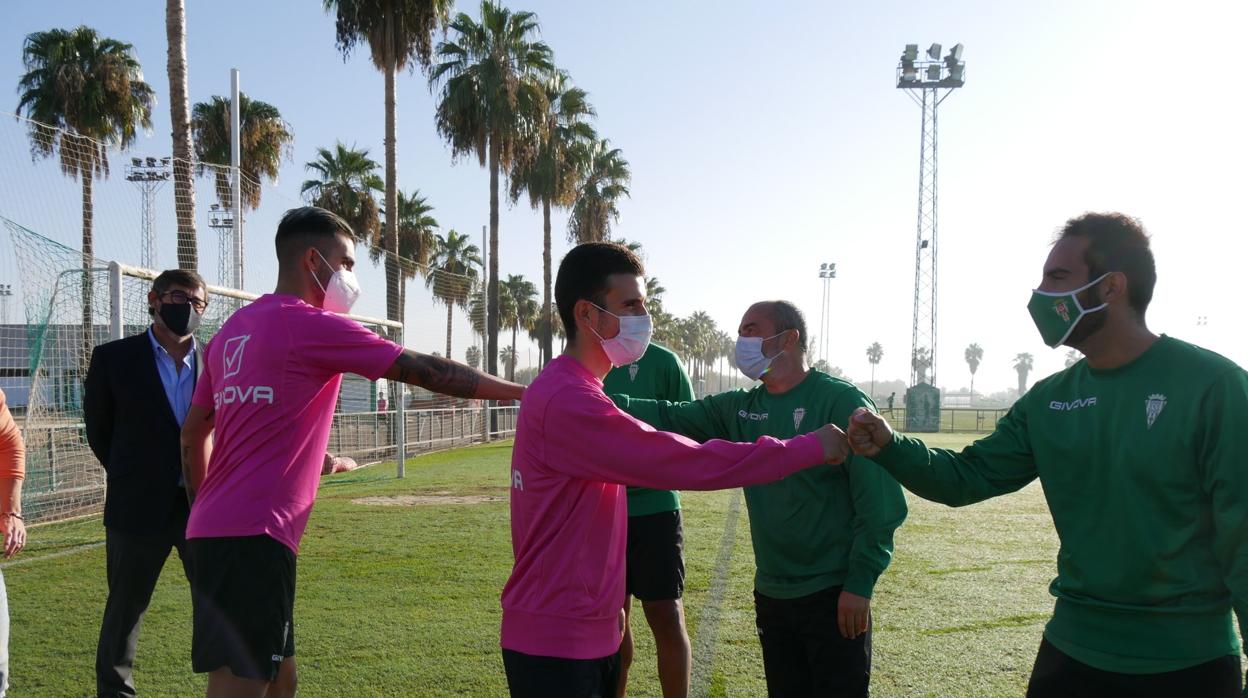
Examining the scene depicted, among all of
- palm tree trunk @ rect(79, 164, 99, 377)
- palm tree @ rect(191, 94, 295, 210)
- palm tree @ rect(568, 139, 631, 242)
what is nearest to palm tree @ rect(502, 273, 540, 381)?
palm tree @ rect(568, 139, 631, 242)

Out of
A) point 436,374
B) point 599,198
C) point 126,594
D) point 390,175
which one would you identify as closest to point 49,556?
point 126,594

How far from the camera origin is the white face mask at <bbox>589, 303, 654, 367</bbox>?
2.72 metres

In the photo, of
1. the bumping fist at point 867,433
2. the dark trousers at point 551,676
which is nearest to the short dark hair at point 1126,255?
the bumping fist at point 867,433

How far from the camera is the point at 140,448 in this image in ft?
14.6

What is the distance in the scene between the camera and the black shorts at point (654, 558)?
14.3 feet

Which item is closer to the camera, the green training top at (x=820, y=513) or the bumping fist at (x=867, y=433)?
the bumping fist at (x=867, y=433)

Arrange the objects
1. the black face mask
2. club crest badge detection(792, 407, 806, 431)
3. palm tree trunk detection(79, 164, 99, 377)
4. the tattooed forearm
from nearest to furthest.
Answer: the tattooed forearm < club crest badge detection(792, 407, 806, 431) < the black face mask < palm tree trunk detection(79, 164, 99, 377)

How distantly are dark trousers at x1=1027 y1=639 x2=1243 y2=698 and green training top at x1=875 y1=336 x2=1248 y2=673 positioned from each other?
3cm

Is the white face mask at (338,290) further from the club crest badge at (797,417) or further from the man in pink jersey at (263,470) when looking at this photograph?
the club crest badge at (797,417)

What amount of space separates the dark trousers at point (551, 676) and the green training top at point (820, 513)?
1.06 meters

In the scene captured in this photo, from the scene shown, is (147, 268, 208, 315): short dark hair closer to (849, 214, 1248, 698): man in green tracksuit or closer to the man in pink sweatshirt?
the man in pink sweatshirt

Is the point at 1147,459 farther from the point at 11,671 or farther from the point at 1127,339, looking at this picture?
the point at 11,671

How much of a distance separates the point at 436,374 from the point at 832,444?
4.99 ft

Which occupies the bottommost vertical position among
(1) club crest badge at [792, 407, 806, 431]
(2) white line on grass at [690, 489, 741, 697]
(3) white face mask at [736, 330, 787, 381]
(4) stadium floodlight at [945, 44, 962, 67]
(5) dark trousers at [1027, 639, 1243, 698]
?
(2) white line on grass at [690, 489, 741, 697]
